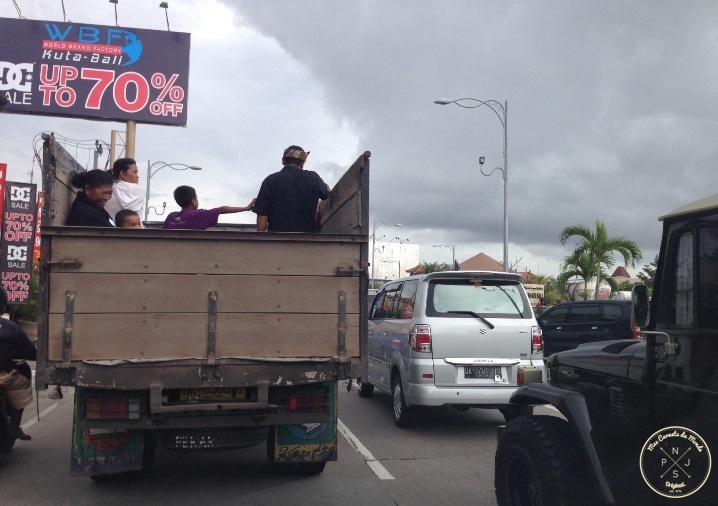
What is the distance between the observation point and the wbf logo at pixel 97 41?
66.0 ft

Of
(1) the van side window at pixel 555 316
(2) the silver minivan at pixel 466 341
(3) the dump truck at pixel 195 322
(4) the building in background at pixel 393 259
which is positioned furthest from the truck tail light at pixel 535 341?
(4) the building in background at pixel 393 259

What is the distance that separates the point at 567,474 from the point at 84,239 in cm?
342

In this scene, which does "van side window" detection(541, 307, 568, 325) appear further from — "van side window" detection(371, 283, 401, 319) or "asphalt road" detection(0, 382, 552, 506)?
"asphalt road" detection(0, 382, 552, 506)

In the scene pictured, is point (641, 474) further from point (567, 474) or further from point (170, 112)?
point (170, 112)

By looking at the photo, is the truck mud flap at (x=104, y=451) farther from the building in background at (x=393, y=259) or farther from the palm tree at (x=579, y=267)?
the building in background at (x=393, y=259)

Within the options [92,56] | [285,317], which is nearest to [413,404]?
[285,317]

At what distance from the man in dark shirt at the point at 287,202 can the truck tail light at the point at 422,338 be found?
7.78 feet

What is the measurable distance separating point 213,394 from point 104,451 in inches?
44.9

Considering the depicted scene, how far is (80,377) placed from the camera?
4605 mm

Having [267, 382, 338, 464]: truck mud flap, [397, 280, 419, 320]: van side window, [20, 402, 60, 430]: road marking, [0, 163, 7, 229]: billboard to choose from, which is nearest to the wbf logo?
[0, 163, 7, 229]: billboard

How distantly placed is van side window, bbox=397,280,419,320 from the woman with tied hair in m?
4.08

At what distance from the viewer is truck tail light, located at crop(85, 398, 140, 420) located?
4.91m

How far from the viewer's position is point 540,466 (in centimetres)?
397

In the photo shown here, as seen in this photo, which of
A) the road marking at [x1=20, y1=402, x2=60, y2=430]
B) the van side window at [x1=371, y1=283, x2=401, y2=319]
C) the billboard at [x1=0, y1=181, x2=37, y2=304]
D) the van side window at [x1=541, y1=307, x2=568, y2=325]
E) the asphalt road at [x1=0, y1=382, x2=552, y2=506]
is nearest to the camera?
the asphalt road at [x1=0, y1=382, x2=552, y2=506]
